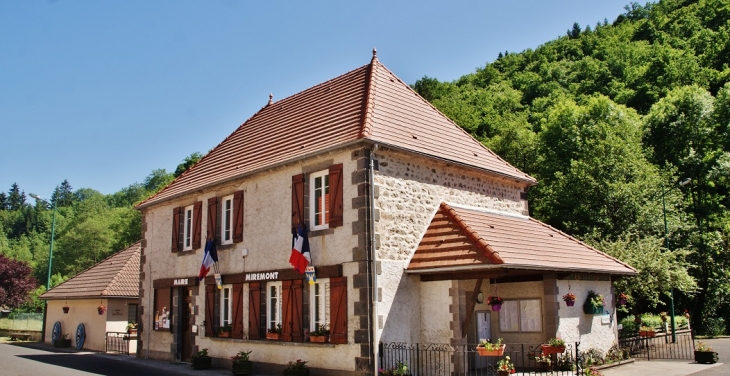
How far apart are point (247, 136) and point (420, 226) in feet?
27.3

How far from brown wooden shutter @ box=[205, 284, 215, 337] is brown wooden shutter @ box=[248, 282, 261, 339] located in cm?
201

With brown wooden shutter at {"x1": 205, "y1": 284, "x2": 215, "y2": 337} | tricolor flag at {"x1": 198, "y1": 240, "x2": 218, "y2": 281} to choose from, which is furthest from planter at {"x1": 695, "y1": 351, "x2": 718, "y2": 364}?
tricolor flag at {"x1": 198, "y1": 240, "x2": 218, "y2": 281}

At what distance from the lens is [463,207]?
1653 centimetres

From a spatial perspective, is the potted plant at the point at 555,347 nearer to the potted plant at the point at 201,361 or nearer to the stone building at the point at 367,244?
the stone building at the point at 367,244

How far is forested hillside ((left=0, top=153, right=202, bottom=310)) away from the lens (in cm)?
6358

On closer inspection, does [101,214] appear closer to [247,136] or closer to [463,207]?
[247,136]

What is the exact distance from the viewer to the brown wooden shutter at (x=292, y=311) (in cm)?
1516

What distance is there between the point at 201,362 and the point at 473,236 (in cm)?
905

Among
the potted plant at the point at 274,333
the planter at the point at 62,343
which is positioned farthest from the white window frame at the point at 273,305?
the planter at the point at 62,343

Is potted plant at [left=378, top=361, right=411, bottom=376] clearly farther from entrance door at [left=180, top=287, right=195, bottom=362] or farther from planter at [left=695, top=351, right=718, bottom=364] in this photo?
planter at [left=695, top=351, right=718, bottom=364]

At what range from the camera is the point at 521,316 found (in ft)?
51.6

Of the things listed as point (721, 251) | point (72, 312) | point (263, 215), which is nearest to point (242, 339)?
point (263, 215)

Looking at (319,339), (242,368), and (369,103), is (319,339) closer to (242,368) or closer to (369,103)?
(242,368)

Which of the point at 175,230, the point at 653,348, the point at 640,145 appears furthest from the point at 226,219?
the point at 640,145
